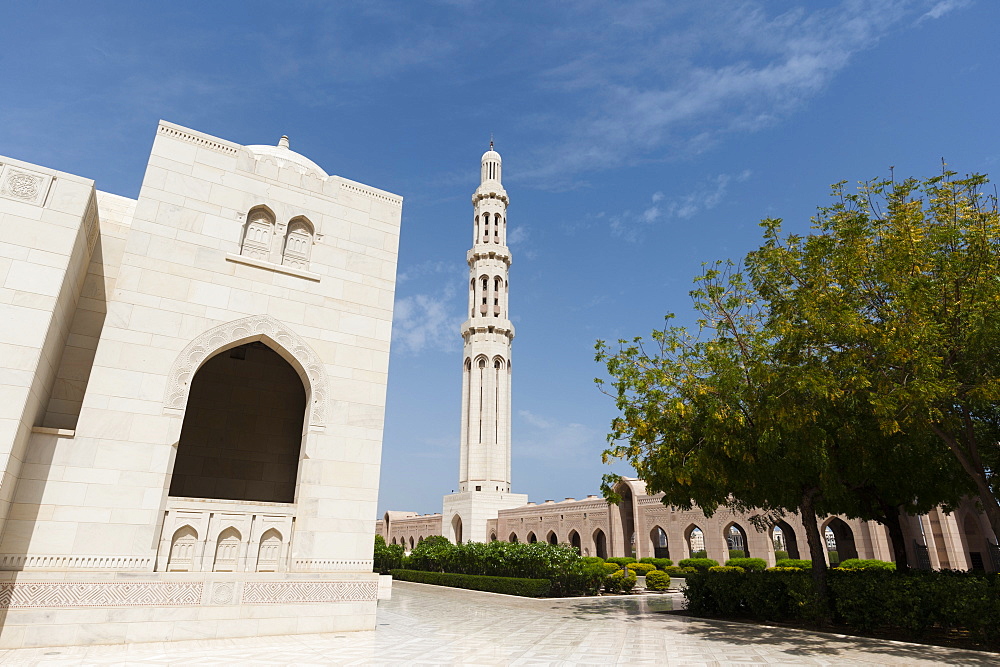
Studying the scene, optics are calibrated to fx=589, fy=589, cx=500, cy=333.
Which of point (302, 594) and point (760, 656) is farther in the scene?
point (302, 594)

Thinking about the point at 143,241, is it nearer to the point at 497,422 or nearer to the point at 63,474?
the point at 63,474

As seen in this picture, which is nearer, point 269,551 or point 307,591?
point 307,591

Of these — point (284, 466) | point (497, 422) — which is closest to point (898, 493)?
point (284, 466)

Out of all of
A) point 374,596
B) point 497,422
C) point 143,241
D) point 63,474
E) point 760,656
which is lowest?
point 760,656

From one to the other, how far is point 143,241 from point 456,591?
15.4 meters

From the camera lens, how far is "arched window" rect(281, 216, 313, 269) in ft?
34.3

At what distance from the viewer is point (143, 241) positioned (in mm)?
9227

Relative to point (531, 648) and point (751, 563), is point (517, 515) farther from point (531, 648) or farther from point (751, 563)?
point (531, 648)

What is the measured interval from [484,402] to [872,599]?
32.5 m

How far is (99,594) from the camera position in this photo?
764cm

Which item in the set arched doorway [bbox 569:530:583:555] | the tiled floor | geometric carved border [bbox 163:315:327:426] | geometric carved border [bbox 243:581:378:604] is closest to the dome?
geometric carved border [bbox 163:315:327:426]

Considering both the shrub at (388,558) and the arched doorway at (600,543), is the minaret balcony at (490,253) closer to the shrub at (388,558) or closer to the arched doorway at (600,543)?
the arched doorway at (600,543)

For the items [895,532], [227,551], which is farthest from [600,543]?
[227,551]

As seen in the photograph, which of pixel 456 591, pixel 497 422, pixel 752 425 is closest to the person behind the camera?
pixel 752 425
